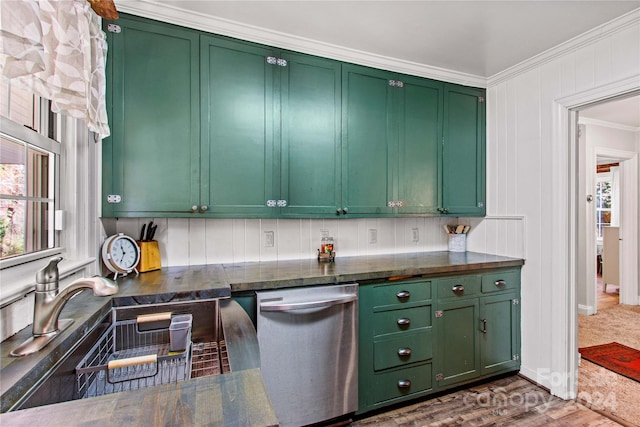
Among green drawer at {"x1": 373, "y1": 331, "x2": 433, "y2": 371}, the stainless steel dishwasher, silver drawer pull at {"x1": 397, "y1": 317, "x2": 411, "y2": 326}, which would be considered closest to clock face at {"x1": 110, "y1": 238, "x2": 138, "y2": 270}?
the stainless steel dishwasher

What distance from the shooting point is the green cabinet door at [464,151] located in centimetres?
268

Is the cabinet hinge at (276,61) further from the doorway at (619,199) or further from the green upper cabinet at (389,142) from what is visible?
the doorway at (619,199)

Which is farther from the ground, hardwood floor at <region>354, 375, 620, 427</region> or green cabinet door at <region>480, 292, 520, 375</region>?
green cabinet door at <region>480, 292, 520, 375</region>

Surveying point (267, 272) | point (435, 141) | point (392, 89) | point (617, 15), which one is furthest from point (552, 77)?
point (267, 272)

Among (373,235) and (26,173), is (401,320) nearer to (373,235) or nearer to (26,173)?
(373,235)

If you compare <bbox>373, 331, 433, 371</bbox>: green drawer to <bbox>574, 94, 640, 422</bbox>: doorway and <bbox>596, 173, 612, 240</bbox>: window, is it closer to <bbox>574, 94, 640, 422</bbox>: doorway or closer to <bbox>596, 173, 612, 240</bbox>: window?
<bbox>574, 94, 640, 422</bbox>: doorway

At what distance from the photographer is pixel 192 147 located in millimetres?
1915

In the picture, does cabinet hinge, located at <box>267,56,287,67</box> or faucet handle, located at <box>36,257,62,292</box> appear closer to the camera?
faucet handle, located at <box>36,257,62,292</box>

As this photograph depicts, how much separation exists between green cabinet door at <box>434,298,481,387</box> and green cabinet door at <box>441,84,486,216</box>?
2.64 ft

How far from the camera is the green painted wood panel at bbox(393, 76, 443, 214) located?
2.51m

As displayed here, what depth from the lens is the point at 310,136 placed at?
7.26 feet

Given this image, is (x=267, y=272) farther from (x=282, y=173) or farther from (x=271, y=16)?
(x=271, y=16)

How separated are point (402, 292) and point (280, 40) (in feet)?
6.00

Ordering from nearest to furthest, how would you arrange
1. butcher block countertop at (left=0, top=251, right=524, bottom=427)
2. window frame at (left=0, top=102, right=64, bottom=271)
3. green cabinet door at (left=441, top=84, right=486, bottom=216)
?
butcher block countertop at (left=0, top=251, right=524, bottom=427)
window frame at (left=0, top=102, right=64, bottom=271)
green cabinet door at (left=441, top=84, right=486, bottom=216)
